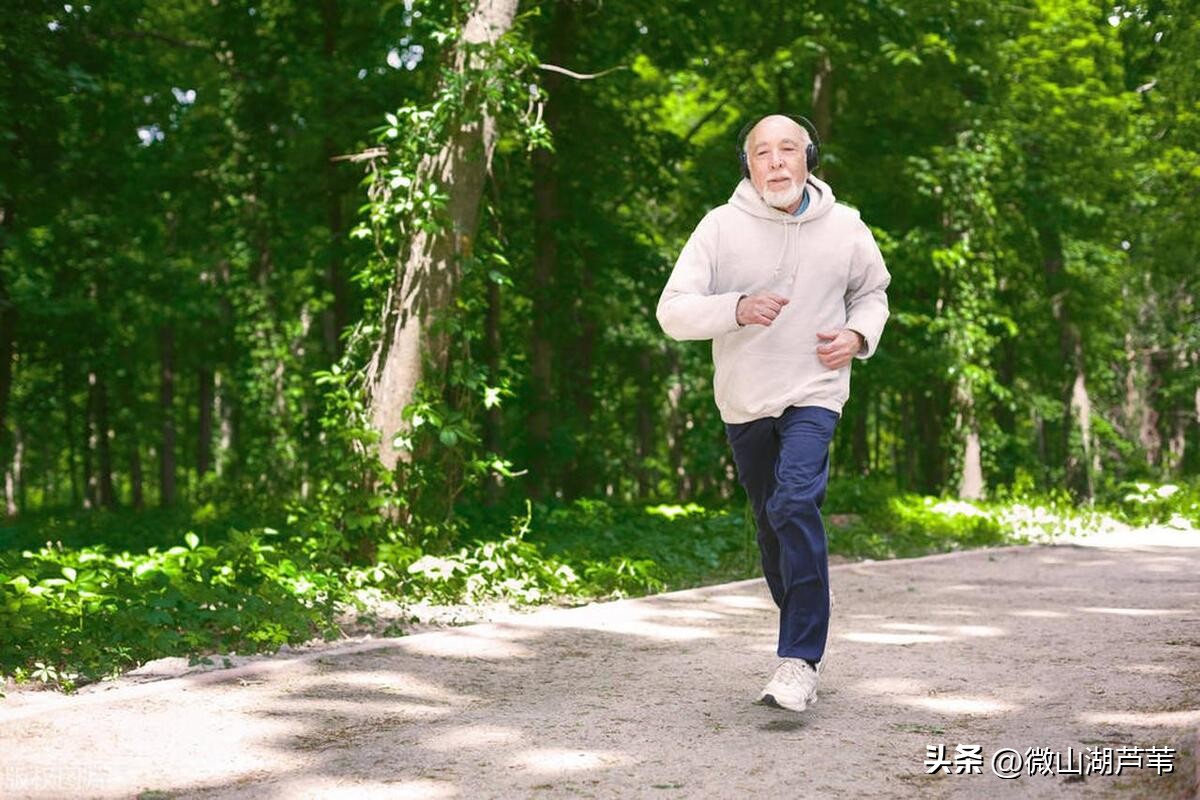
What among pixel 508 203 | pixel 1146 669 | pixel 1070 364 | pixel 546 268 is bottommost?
pixel 1146 669

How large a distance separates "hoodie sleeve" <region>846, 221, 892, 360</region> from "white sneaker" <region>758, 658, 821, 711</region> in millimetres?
1183

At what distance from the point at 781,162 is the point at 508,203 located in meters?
12.8

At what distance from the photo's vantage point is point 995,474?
29.1m

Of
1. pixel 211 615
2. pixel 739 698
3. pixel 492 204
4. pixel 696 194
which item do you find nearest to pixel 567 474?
pixel 696 194

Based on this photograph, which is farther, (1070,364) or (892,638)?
(1070,364)

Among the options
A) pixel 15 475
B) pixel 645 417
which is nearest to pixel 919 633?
pixel 645 417

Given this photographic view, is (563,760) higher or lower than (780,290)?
lower

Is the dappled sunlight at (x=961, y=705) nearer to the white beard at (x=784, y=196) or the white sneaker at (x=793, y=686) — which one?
the white sneaker at (x=793, y=686)

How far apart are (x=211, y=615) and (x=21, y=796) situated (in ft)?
8.47

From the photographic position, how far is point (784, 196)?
A: 468 cm

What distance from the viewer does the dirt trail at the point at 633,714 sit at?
147 inches

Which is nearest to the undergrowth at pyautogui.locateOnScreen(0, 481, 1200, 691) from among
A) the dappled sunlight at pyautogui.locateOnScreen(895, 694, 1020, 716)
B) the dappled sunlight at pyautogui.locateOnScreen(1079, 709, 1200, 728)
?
the dappled sunlight at pyautogui.locateOnScreen(895, 694, 1020, 716)

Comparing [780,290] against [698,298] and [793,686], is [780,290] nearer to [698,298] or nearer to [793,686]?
[698,298]

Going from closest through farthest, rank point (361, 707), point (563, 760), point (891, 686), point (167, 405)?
point (563, 760)
point (361, 707)
point (891, 686)
point (167, 405)
